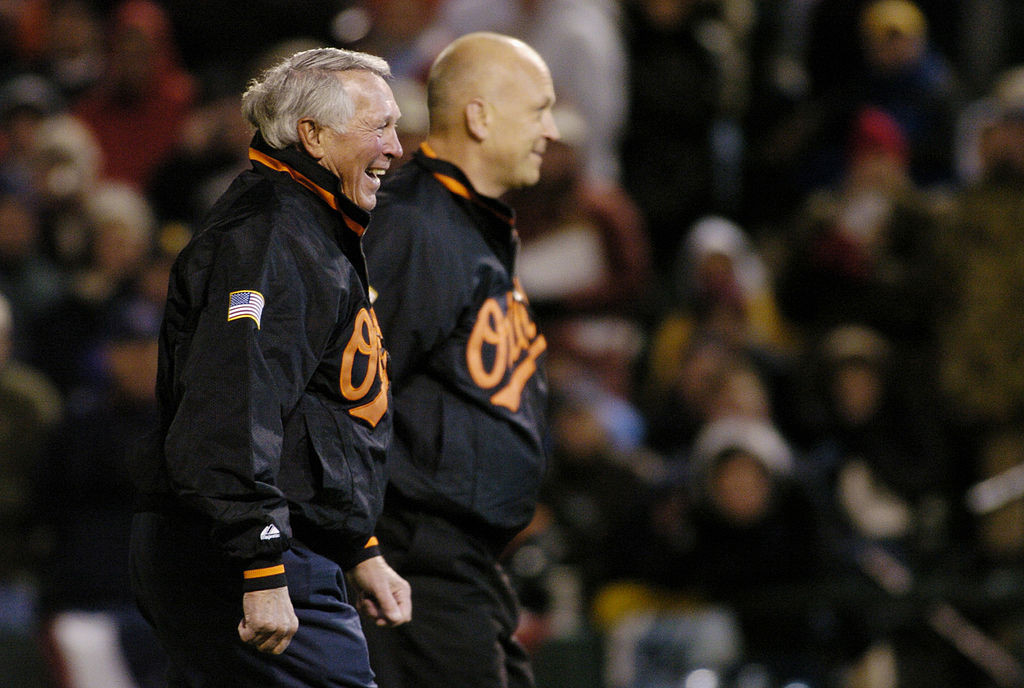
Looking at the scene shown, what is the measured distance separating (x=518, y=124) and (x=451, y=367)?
686 millimetres

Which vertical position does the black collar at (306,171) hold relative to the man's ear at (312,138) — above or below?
below

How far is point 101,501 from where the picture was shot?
7.00 m

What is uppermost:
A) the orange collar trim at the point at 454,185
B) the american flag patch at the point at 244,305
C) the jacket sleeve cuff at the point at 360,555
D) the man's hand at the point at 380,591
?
the american flag patch at the point at 244,305

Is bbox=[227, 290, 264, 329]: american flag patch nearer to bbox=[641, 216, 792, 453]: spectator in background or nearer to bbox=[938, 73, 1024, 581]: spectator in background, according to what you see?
bbox=[641, 216, 792, 453]: spectator in background

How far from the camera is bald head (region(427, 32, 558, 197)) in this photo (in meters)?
4.16

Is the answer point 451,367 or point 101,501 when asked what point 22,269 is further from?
point 451,367

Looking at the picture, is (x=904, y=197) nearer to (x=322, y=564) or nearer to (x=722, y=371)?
(x=722, y=371)

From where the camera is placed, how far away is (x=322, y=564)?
323cm

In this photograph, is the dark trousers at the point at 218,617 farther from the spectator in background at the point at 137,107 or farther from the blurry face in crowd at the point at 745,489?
A: the spectator in background at the point at 137,107

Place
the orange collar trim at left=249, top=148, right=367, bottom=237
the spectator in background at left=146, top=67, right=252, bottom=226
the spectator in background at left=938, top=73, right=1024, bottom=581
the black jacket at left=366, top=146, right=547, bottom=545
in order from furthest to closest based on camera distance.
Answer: the spectator in background at left=146, top=67, right=252, bottom=226
the spectator in background at left=938, top=73, right=1024, bottom=581
the black jacket at left=366, top=146, right=547, bottom=545
the orange collar trim at left=249, top=148, right=367, bottom=237

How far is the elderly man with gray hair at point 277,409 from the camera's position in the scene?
2900 mm

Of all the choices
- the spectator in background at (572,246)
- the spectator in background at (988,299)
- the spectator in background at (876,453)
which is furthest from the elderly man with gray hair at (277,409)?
the spectator in background at (572,246)

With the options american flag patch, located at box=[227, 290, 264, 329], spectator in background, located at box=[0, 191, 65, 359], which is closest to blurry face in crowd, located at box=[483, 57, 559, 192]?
american flag patch, located at box=[227, 290, 264, 329]

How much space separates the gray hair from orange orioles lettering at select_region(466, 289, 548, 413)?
0.89m
